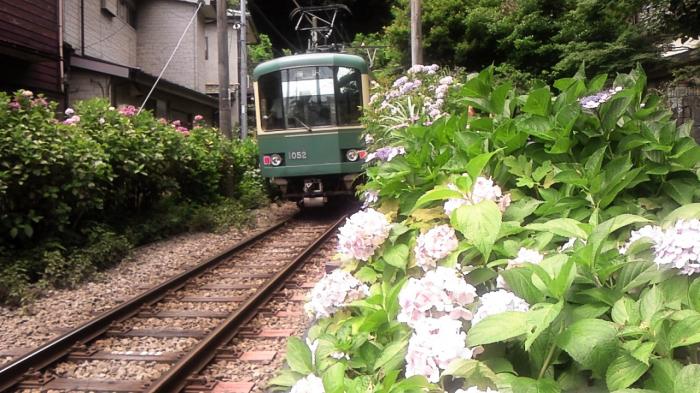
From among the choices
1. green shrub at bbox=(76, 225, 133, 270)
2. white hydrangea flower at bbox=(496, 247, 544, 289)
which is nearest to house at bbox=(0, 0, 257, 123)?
green shrub at bbox=(76, 225, 133, 270)

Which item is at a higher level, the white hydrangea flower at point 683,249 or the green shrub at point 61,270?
the white hydrangea flower at point 683,249

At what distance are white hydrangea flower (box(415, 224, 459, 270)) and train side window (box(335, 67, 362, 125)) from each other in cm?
935

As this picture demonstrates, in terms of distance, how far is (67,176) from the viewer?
6.77 m

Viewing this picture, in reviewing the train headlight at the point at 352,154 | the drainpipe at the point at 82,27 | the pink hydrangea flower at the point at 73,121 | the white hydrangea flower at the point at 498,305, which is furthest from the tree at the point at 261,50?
the white hydrangea flower at the point at 498,305

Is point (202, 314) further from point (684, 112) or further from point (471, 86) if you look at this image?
point (684, 112)

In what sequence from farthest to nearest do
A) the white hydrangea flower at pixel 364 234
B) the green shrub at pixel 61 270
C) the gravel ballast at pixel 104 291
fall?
the green shrub at pixel 61 270 → the gravel ballast at pixel 104 291 → the white hydrangea flower at pixel 364 234

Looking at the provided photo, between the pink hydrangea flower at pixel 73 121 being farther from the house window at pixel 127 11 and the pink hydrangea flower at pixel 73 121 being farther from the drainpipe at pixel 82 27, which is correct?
the house window at pixel 127 11

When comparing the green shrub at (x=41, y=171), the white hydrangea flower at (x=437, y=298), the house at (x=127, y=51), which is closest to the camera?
the white hydrangea flower at (x=437, y=298)

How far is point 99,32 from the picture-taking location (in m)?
16.3

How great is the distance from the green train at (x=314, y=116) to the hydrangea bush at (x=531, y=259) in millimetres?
8107

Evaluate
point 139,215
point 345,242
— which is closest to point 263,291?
point 139,215

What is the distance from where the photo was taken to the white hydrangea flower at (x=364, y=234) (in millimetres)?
1951

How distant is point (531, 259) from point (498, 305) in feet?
0.98

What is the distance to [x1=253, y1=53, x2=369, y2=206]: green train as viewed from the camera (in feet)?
36.0
